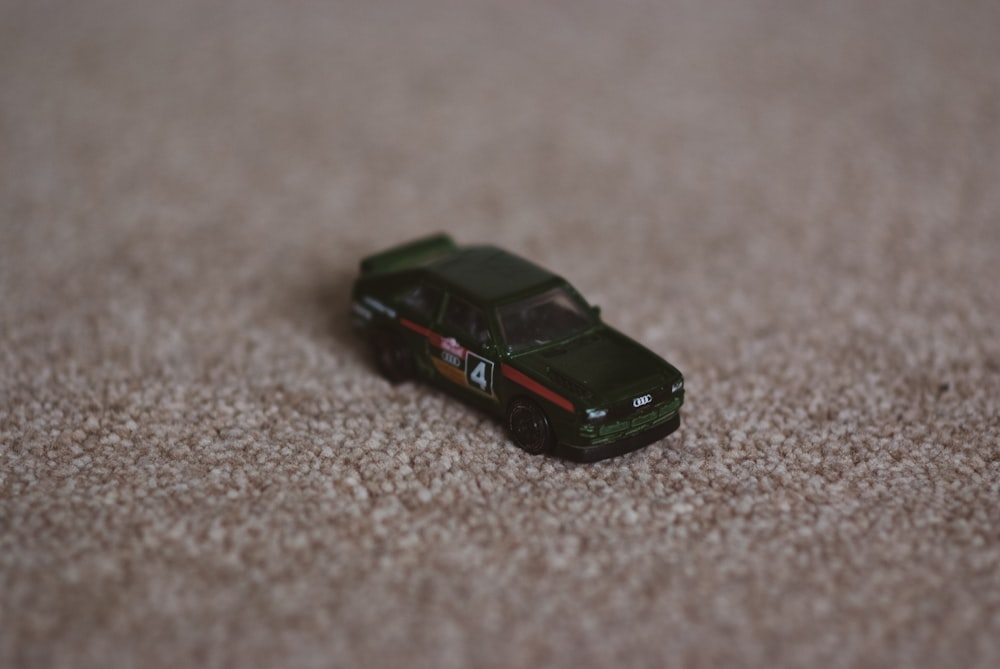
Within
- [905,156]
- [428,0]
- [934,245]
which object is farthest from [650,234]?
[428,0]

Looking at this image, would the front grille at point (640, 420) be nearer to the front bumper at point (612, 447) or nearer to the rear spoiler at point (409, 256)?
the front bumper at point (612, 447)

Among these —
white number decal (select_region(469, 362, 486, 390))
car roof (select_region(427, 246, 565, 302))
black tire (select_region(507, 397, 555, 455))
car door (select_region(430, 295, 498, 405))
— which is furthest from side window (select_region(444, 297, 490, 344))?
black tire (select_region(507, 397, 555, 455))

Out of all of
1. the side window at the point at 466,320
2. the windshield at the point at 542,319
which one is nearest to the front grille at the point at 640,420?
the windshield at the point at 542,319

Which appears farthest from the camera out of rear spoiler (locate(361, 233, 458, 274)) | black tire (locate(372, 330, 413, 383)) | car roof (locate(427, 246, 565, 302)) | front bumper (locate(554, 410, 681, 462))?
rear spoiler (locate(361, 233, 458, 274))

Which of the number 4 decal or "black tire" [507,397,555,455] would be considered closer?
"black tire" [507,397,555,455]

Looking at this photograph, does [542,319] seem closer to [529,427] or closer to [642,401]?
[529,427]

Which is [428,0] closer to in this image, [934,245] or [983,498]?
[934,245]

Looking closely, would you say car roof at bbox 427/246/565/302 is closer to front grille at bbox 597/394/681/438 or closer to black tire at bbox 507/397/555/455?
black tire at bbox 507/397/555/455
